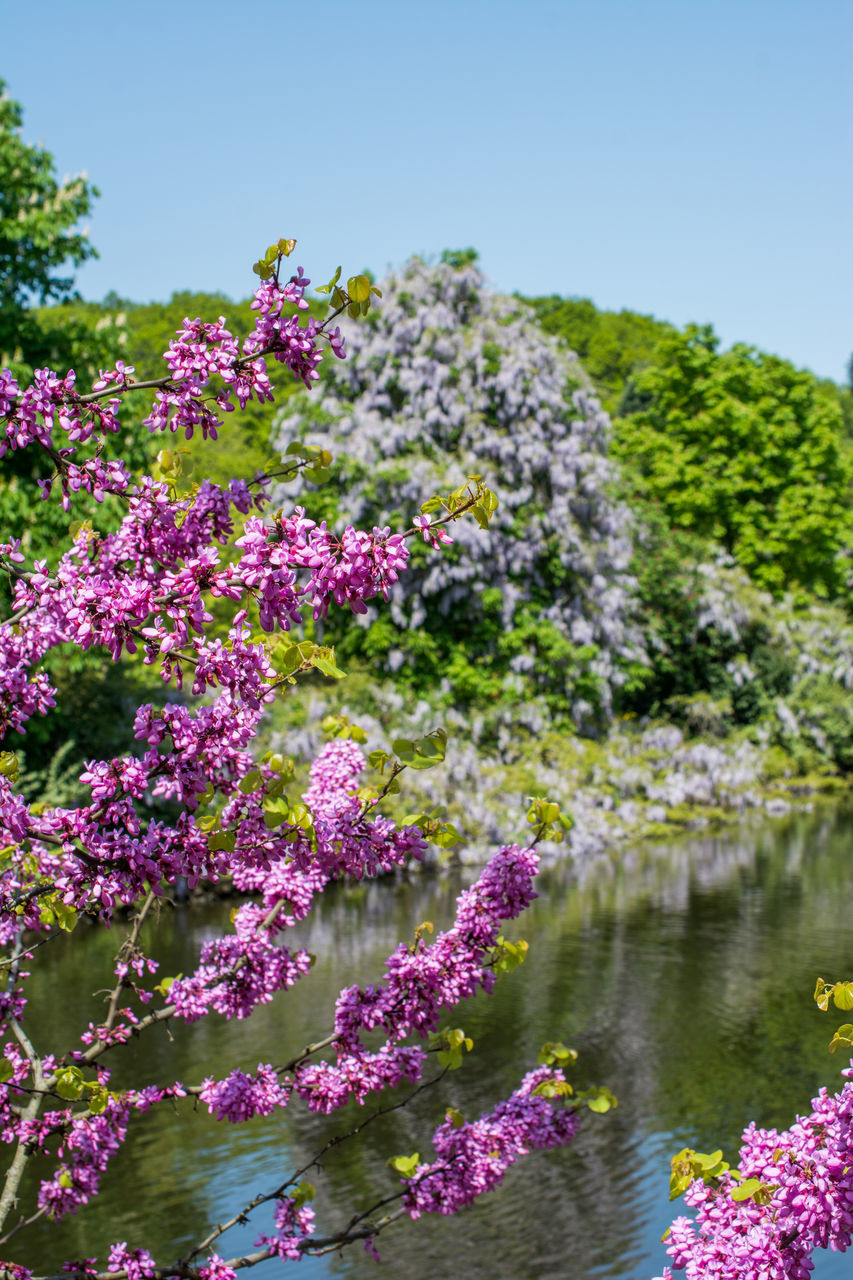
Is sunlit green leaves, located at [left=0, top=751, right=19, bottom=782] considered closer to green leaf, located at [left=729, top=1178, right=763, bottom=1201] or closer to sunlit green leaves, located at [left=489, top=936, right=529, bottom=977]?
sunlit green leaves, located at [left=489, top=936, right=529, bottom=977]

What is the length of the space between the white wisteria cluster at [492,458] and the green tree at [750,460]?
13.6 m

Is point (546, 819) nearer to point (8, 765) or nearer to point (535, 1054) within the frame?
point (8, 765)

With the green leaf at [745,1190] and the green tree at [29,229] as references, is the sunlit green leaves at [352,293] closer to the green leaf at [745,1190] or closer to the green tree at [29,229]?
the green leaf at [745,1190]

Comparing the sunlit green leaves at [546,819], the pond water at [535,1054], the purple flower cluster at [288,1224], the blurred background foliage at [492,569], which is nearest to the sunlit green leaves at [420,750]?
the sunlit green leaves at [546,819]

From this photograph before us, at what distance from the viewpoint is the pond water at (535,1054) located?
7.24 m

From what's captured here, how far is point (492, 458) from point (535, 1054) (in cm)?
1613

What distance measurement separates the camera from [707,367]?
40.2 metres

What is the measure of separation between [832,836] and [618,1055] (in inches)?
484

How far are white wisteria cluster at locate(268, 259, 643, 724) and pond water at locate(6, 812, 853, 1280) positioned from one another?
24.7 feet

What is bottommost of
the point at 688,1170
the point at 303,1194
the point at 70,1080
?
the point at 303,1194

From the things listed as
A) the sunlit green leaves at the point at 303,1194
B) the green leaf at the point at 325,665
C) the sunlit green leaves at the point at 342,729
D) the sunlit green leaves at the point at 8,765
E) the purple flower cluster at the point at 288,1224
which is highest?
the green leaf at the point at 325,665

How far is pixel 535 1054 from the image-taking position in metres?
9.90

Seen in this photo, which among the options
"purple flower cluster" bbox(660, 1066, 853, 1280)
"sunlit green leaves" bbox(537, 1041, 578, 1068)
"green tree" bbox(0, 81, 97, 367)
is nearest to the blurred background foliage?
"green tree" bbox(0, 81, 97, 367)

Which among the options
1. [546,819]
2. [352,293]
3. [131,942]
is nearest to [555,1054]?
[546,819]
